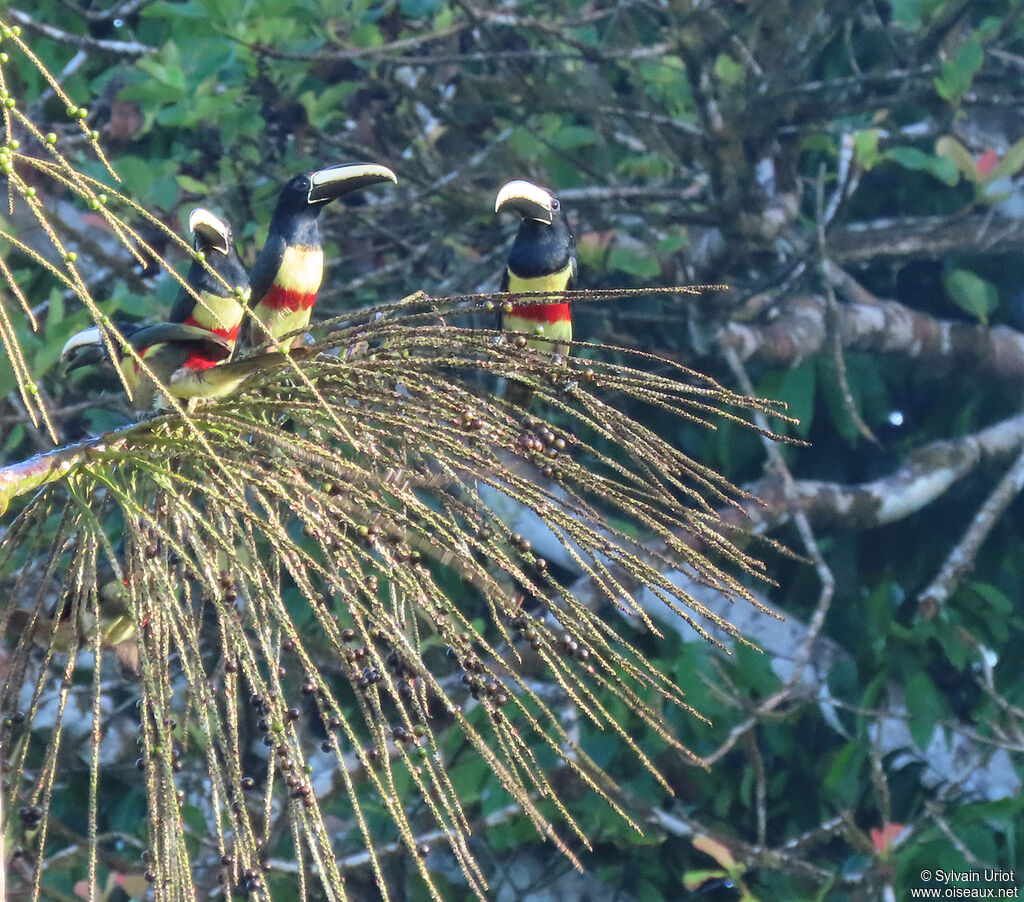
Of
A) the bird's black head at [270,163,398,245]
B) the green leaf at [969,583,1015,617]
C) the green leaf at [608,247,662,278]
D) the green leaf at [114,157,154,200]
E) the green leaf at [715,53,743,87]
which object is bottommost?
the green leaf at [969,583,1015,617]

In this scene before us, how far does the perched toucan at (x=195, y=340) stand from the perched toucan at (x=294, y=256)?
6cm

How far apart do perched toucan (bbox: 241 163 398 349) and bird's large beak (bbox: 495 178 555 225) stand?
0.26 metres

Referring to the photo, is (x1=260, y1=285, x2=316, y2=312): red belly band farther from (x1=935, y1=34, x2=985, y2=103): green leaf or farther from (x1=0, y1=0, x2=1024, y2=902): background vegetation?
(x1=935, y1=34, x2=985, y2=103): green leaf

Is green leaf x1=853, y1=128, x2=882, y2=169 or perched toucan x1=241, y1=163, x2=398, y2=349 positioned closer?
perched toucan x1=241, y1=163, x2=398, y2=349

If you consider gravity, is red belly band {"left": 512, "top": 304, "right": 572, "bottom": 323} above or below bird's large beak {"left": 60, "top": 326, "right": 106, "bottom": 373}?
below

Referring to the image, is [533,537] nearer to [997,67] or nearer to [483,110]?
[483,110]

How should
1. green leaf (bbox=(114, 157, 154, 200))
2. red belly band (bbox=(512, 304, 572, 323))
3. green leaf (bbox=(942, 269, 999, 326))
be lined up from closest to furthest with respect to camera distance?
red belly band (bbox=(512, 304, 572, 323))
green leaf (bbox=(114, 157, 154, 200))
green leaf (bbox=(942, 269, 999, 326))

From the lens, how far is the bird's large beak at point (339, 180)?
2.23 m

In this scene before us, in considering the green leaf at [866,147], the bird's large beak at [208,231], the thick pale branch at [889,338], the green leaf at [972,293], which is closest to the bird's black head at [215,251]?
the bird's large beak at [208,231]

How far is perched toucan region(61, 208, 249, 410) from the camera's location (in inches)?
61.9

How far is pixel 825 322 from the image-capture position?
3.22m

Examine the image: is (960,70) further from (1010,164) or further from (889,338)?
(889,338)

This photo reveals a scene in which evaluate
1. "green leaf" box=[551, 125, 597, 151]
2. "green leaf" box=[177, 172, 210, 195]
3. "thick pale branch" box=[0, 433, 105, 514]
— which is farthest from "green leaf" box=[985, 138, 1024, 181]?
"thick pale branch" box=[0, 433, 105, 514]

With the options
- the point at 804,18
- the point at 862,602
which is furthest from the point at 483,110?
the point at 862,602
